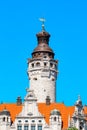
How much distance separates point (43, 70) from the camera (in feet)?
582

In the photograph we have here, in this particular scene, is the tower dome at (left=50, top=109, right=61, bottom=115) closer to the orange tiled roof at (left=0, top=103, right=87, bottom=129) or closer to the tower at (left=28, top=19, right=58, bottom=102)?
the orange tiled roof at (left=0, top=103, right=87, bottom=129)

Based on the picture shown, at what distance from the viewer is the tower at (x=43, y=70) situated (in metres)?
175

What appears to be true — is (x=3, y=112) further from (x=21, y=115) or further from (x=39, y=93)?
(x=39, y=93)

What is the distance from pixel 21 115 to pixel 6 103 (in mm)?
11504

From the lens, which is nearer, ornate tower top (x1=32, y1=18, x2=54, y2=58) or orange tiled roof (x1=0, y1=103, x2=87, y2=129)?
orange tiled roof (x1=0, y1=103, x2=87, y2=129)

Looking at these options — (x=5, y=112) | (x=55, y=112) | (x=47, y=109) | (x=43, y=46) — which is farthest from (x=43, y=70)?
(x=5, y=112)

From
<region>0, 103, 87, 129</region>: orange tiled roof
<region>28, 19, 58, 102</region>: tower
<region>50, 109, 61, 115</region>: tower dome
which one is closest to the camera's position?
<region>50, 109, 61, 115</region>: tower dome

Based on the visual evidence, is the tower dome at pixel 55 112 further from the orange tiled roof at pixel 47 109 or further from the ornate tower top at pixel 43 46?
the ornate tower top at pixel 43 46

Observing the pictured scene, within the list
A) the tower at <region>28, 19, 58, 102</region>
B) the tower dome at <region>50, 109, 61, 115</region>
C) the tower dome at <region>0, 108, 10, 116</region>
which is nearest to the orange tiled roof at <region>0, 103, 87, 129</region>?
the tower dome at <region>50, 109, 61, 115</region>

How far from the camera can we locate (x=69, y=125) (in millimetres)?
156500

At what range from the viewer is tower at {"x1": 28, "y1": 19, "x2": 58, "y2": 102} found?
175 m

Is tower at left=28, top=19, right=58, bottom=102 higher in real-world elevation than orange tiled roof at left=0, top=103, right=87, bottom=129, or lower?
higher

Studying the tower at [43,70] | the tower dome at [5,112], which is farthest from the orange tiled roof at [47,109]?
the tower at [43,70]

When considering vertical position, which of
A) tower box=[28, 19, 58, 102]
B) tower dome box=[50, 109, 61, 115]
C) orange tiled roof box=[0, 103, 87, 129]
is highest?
tower box=[28, 19, 58, 102]
